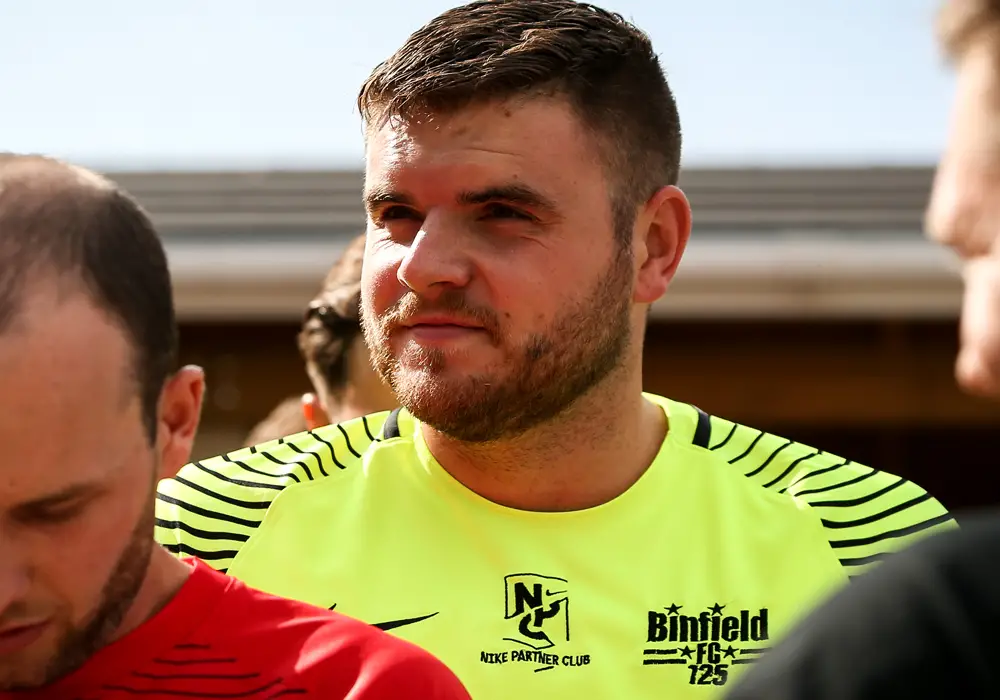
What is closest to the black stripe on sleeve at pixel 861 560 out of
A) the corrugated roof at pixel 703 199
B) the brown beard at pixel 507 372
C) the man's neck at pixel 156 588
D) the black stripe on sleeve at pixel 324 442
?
Result: the brown beard at pixel 507 372

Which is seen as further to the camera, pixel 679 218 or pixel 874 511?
pixel 679 218

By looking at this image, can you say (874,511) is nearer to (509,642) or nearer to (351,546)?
(509,642)

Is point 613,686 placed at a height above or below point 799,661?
below

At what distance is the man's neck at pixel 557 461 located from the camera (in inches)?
95.7

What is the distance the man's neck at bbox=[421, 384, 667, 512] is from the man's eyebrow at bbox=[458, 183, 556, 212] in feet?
1.35

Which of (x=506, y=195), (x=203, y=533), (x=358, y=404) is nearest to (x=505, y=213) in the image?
(x=506, y=195)

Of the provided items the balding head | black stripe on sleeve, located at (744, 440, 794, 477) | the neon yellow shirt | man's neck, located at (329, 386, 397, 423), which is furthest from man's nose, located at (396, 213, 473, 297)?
man's neck, located at (329, 386, 397, 423)

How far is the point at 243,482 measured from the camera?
2.47 meters

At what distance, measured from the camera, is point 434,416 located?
7.48 feet

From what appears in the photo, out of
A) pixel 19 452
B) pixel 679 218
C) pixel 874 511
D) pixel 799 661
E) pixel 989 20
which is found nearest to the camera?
pixel 799 661

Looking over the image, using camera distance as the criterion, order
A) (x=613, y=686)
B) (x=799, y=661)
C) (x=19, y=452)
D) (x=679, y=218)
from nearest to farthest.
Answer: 1. (x=799, y=661)
2. (x=19, y=452)
3. (x=613, y=686)
4. (x=679, y=218)

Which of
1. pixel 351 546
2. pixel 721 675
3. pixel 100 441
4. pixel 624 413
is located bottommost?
pixel 721 675

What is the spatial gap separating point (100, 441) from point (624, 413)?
1.23 metres

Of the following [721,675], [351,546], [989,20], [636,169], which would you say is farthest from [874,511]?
[989,20]
